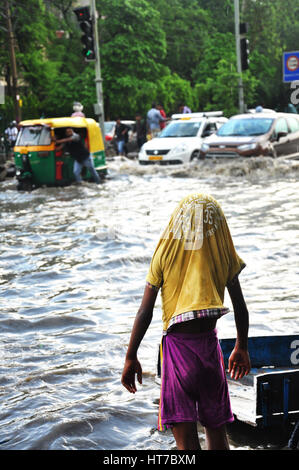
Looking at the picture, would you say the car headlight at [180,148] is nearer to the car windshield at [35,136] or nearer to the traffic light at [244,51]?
the car windshield at [35,136]

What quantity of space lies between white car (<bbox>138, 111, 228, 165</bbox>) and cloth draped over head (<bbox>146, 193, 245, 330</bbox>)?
16681mm

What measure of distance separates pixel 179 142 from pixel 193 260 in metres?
17.5

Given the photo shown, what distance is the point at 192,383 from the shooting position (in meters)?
3.20

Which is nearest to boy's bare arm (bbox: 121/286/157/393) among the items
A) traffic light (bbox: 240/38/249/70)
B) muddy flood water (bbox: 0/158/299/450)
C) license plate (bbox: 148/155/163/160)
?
muddy flood water (bbox: 0/158/299/450)

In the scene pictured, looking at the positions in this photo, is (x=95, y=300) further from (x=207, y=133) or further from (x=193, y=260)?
(x=207, y=133)

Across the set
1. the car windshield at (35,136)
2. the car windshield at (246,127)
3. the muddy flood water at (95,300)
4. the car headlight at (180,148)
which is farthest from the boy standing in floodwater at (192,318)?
the car headlight at (180,148)

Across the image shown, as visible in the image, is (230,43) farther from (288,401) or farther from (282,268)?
(288,401)

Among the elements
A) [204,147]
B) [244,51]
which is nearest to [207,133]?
[204,147]

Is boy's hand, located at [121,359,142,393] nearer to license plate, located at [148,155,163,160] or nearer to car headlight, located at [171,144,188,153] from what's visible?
car headlight, located at [171,144,188,153]

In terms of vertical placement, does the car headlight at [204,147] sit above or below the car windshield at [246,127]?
below

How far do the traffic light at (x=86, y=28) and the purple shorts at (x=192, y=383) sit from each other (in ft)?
60.4

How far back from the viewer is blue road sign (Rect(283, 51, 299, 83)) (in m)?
13.6

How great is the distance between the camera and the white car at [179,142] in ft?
66.3

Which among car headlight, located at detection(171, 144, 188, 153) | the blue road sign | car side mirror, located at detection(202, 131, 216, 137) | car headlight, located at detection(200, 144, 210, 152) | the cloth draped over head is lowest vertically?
car headlight, located at detection(171, 144, 188, 153)
